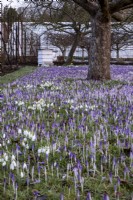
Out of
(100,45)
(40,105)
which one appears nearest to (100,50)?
(100,45)

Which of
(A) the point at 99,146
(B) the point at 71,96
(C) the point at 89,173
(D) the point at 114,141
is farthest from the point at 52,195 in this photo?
(B) the point at 71,96

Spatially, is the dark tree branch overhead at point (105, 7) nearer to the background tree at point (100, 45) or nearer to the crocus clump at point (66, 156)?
the background tree at point (100, 45)

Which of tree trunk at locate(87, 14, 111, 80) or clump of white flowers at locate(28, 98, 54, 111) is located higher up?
tree trunk at locate(87, 14, 111, 80)

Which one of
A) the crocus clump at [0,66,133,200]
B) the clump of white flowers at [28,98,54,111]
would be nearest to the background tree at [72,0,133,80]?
the clump of white flowers at [28,98,54,111]

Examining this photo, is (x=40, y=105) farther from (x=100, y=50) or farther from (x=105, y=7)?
(x=100, y=50)

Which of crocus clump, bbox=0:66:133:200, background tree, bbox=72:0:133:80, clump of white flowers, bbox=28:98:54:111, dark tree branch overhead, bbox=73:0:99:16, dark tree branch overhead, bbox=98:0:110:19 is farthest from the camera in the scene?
dark tree branch overhead, bbox=73:0:99:16

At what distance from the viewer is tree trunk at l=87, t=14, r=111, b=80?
47.5 ft

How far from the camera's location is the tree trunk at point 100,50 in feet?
47.5

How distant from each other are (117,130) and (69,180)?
148cm

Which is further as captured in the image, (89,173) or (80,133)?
(80,133)

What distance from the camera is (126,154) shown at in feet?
12.8

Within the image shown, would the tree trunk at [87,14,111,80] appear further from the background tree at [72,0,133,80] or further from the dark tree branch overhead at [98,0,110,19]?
the dark tree branch overhead at [98,0,110,19]

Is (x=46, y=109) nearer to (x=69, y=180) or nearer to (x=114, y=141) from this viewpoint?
(x=114, y=141)

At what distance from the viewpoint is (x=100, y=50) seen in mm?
14547
